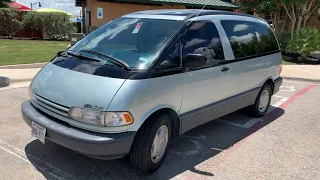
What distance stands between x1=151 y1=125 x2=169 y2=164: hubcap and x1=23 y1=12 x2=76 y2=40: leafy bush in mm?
20659

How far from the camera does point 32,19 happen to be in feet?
74.1

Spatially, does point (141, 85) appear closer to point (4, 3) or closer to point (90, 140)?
point (90, 140)

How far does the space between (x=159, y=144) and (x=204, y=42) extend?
1.51 meters

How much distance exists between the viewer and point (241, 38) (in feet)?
15.7

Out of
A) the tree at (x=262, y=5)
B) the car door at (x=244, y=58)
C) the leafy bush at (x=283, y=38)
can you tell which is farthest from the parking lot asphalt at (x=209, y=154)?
the leafy bush at (x=283, y=38)

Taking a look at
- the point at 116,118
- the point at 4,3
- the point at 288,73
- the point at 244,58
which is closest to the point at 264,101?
the point at 244,58

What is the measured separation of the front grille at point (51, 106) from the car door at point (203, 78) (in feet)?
4.39

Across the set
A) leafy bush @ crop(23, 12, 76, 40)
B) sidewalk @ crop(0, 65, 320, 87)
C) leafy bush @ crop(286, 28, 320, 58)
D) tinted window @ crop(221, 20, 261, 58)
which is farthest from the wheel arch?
leafy bush @ crop(23, 12, 76, 40)

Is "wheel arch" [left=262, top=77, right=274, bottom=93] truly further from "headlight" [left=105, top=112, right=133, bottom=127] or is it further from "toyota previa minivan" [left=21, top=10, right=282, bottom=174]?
"headlight" [left=105, top=112, right=133, bottom=127]

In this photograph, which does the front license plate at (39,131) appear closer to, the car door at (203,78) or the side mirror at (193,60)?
the car door at (203,78)

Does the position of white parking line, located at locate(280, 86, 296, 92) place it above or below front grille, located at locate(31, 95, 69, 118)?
below

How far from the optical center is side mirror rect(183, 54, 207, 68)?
351 cm

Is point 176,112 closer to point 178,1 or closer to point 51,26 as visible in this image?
point 178,1

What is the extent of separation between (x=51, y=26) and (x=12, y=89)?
17.1m
